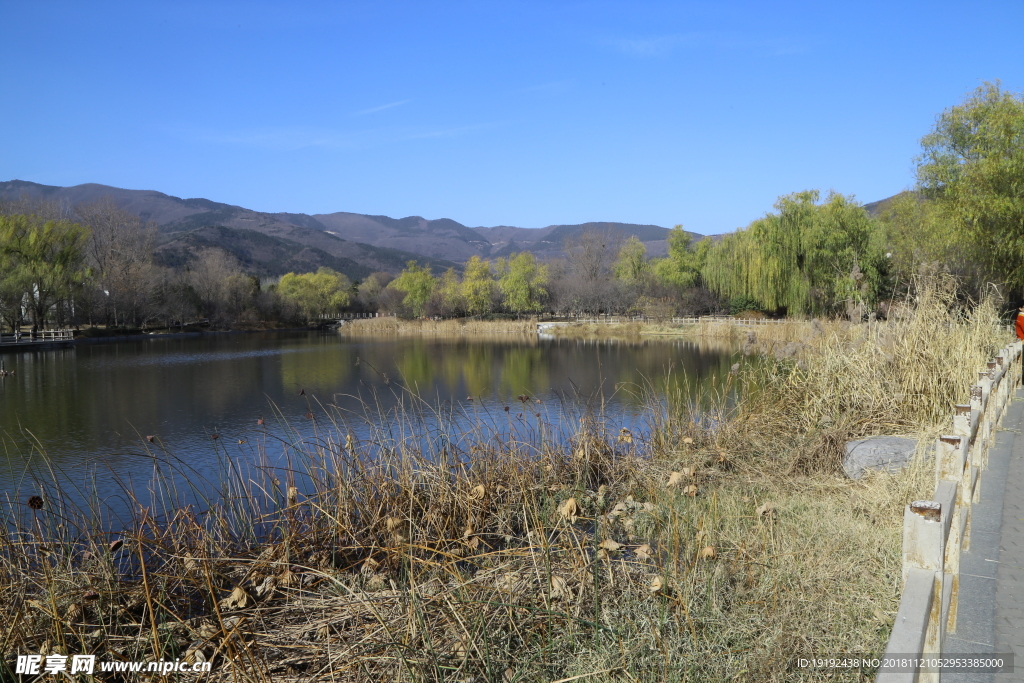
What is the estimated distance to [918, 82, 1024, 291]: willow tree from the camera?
65.0 feet

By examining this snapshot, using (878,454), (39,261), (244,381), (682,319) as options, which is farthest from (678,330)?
(39,261)

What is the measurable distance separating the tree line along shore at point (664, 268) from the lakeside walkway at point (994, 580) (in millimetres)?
5255

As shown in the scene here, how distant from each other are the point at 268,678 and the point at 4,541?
1.93 m

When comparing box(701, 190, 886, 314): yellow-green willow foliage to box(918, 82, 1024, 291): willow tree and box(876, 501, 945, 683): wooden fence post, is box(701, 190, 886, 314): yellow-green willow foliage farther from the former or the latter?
box(876, 501, 945, 683): wooden fence post

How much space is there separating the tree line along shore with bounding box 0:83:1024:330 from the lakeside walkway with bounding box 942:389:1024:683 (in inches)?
207

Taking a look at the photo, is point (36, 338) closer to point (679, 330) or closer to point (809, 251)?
point (679, 330)

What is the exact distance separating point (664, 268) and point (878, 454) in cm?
5593

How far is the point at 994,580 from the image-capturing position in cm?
288

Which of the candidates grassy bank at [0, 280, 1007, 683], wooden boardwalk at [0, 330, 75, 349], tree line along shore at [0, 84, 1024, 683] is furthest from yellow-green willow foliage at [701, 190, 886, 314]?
wooden boardwalk at [0, 330, 75, 349]

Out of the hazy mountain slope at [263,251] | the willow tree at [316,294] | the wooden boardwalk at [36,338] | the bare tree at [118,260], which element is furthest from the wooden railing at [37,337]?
the hazy mountain slope at [263,251]

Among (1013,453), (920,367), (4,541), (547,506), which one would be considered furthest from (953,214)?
(4,541)

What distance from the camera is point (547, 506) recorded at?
4.98 metres

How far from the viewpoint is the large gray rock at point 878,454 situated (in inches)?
205

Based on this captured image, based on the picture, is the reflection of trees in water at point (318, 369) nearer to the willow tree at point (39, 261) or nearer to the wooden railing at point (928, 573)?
the wooden railing at point (928, 573)
